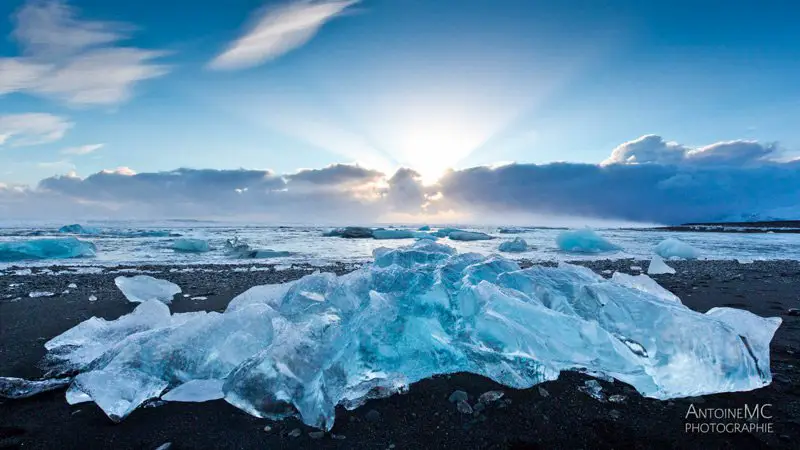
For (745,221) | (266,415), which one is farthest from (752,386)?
(745,221)

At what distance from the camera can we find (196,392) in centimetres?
204

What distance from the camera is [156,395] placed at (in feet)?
6.61

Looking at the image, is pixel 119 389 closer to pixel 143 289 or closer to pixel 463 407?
pixel 463 407

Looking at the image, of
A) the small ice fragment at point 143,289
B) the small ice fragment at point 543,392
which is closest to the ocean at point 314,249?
the small ice fragment at point 143,289

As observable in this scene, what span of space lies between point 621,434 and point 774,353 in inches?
75.9

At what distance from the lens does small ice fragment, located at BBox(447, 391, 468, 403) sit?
203 cm

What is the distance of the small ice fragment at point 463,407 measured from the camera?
6.33ft

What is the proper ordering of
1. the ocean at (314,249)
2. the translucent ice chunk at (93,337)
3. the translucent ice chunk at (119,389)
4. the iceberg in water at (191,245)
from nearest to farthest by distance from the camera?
the translucent ice chunk at (119,389), the translucent ice chunk at (93,337), the ocean at (314,249), the iceberg in water at (191,245)

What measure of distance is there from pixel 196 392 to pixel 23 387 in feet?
3.13

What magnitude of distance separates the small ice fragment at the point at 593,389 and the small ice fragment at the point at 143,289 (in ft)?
14.7

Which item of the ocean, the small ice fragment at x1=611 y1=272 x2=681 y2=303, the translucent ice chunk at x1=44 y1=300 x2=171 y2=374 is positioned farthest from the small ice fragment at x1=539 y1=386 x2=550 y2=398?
the ocean

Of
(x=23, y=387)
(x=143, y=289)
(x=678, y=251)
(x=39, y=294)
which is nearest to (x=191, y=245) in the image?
(x=39, y=294)

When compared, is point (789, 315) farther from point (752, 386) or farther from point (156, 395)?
point (156, 395)

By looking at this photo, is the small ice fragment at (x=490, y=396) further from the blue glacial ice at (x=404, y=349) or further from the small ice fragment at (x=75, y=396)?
the small ice fragment at (x=75, y=396)
